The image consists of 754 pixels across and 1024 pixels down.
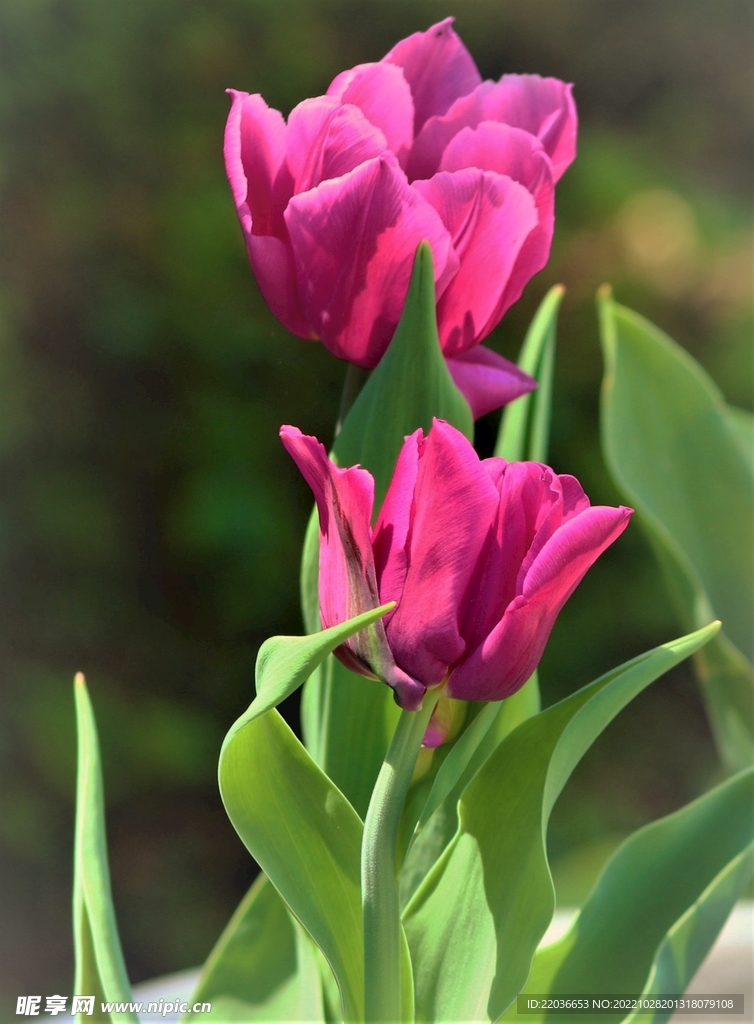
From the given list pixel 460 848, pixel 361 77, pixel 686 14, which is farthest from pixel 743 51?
pixel 460 848

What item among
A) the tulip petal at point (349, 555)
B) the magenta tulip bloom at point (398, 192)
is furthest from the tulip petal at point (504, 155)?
the tulip petal at point (349, 555)

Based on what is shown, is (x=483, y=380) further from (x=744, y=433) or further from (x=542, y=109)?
(x=744, y=433)

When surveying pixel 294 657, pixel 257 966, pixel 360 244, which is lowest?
pixel 257 966

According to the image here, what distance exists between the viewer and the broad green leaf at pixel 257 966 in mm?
377

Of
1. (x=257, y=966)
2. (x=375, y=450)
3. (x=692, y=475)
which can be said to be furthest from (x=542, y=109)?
(x=257, y=966)

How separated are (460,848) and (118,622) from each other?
11.1 inches

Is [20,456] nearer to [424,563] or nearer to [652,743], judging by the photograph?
[424,563]

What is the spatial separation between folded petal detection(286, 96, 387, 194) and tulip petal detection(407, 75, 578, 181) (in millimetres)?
29

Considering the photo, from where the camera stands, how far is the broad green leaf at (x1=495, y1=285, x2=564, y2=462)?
13.9 inches

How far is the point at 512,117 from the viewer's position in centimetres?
29

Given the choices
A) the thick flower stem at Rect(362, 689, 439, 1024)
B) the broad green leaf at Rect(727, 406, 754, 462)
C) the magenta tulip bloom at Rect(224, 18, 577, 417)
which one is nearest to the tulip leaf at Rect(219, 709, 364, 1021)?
the thick flower stem at Rect(362, 689, 439, 1024)

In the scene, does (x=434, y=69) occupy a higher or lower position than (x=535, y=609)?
higher

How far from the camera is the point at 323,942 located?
0.28m

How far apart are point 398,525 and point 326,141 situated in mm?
111
